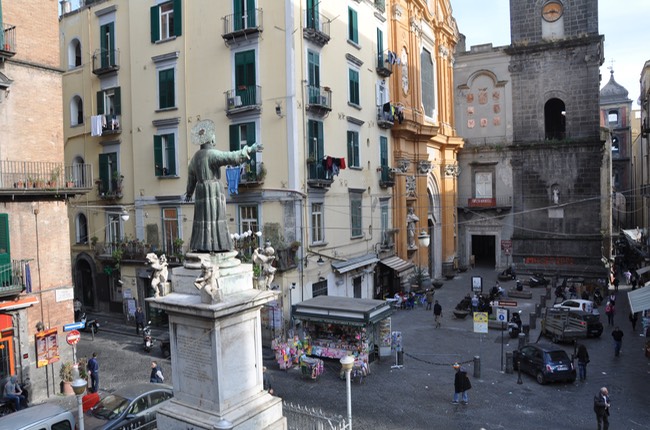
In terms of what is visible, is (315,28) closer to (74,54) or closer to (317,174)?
(317,174)

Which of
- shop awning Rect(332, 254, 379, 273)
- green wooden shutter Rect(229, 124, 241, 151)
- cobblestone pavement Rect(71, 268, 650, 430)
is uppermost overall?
green wooden shutter Rect(229, 124, 241, 151)

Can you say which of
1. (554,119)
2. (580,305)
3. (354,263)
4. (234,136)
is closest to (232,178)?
(234,136)

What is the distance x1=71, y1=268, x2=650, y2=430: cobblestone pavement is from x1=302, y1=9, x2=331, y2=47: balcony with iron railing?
14.1 meters

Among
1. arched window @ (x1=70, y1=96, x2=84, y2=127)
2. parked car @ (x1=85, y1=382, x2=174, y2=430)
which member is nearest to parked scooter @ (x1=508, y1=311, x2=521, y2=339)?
parked car @ (x1=85, y1=382, x2=174, y2=430)

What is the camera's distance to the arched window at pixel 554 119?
42375 millimetres

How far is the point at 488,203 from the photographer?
139 ft

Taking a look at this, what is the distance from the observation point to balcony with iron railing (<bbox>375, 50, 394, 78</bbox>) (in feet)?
102

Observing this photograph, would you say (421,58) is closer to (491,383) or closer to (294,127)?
(294,127)

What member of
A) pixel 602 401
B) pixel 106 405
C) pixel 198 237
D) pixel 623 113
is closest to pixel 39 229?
pixel 106 405

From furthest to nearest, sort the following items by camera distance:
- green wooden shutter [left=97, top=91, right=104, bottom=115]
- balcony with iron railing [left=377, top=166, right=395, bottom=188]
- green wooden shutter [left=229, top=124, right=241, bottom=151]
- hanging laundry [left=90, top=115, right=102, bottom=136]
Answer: balcony with iron railing [left=377, top=166, right=395, bottom=188], green wooden shutter [left=97, top=91, right=104, bottom=115], hanging laundry [left=90, top=115, right=102, bottom=136], green wooden shutter [left=229, top=124, right=241, bottom=151]

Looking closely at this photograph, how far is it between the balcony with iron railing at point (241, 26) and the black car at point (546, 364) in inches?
678

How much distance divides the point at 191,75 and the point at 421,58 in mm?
18759

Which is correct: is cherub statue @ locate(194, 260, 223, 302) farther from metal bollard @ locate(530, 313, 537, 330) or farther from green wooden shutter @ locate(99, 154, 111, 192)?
green wooden shutter @ locate(99, 154, 111, 192)

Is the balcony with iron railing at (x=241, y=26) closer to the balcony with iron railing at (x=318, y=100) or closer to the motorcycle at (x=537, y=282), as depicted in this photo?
the balcony with iron railing at (x=318, y=100)
